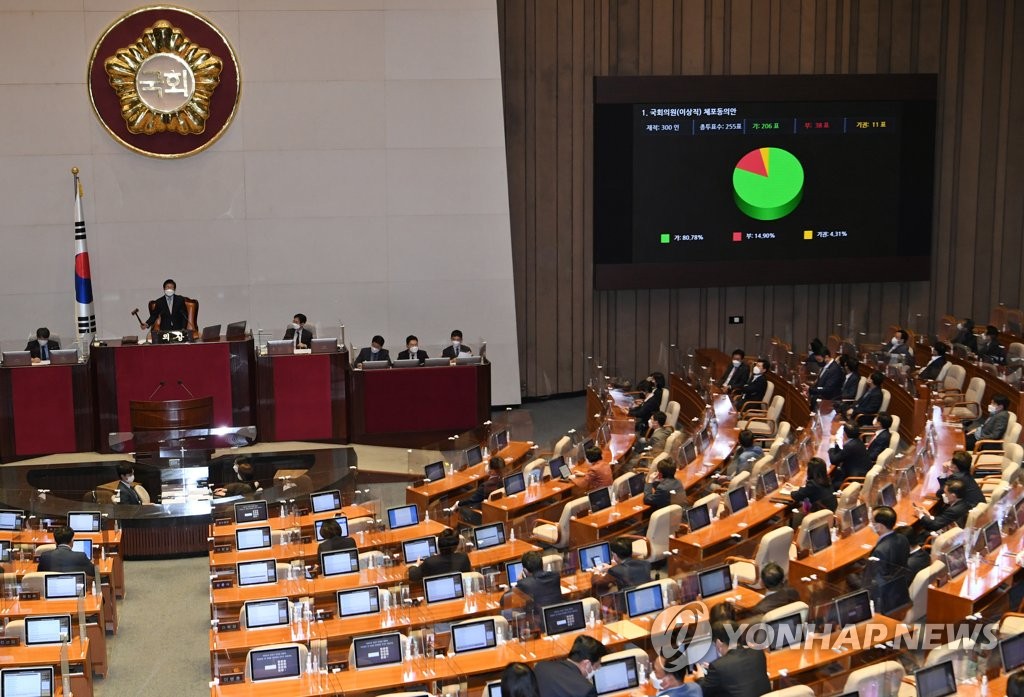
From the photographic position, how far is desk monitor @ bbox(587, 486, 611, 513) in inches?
426

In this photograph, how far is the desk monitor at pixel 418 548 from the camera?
31.0 ft

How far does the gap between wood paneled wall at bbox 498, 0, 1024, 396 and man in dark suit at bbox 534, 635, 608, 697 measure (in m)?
11.1

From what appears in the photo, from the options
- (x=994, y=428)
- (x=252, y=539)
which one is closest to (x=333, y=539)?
(x=252, y=539)

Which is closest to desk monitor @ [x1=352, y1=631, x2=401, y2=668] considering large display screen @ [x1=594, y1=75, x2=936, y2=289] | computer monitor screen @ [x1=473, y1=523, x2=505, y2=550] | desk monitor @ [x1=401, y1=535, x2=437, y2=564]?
desk monitor @ [x1=401, y1=535, x2=437, y2=564]

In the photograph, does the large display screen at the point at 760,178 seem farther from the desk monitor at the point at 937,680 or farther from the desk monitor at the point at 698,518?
the desk monitor at the point at 937,680

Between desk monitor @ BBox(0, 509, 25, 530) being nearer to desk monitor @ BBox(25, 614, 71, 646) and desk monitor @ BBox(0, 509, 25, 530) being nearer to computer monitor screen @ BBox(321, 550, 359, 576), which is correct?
desk monitor @ BBox(25, 614, 71, 646)

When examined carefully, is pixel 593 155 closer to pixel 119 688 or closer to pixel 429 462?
pixel 429 462

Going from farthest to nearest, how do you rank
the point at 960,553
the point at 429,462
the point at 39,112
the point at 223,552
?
the point at 39,112 < the point at 429,462 < the point at 223,552 < the point at 960,553

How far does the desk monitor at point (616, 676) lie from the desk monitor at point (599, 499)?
3.77 metres

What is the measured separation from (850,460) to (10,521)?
23.9 ft

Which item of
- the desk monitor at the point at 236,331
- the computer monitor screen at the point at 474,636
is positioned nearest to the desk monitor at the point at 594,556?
the computer monitor screen at the point at 474,636

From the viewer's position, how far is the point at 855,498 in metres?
10.3

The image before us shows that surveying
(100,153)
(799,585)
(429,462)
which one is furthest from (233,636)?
(100,153)

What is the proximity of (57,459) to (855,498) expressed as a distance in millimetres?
8693
